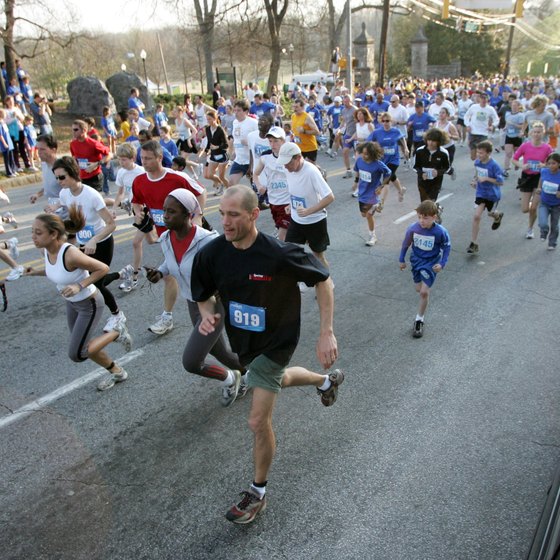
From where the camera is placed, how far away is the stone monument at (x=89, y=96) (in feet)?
83.3

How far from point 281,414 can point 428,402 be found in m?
1.25

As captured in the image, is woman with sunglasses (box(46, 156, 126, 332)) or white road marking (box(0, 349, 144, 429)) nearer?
white road marking (box(0, 349, 144, 429))

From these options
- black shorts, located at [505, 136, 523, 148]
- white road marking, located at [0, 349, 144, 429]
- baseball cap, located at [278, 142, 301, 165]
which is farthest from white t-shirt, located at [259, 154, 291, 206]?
black shorts, located at [505, 136, 523, 148]

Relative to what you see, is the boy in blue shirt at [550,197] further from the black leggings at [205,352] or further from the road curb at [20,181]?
the road curb at [20,181]

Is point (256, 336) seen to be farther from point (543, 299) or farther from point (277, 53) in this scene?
point (277, 53)

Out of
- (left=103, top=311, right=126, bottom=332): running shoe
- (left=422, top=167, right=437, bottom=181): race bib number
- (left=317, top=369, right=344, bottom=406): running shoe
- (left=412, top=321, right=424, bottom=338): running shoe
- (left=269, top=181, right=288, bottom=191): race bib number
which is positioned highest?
(left=269, top=181, right=288, bottom=191): race bib number

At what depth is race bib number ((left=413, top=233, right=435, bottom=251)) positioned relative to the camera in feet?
18.3

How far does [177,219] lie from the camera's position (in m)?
4.14

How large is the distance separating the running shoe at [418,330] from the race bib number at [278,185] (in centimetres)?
264

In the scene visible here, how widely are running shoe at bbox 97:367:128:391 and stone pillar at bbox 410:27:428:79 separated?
59.6m

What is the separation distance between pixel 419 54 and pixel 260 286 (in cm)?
6061

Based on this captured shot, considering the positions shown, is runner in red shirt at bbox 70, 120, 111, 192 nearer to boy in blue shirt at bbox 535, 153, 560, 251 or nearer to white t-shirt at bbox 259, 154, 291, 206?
white t-shirt at bbox 259, 154, 291, 206

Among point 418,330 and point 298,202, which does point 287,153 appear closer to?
point 298,202

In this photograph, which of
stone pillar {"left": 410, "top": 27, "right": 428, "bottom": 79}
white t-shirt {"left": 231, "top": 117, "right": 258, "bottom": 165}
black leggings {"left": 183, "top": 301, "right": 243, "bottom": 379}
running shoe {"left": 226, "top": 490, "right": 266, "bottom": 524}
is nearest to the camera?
running shoe {"left": 226, "top": 490, "right": 266, "bottom": 524}
